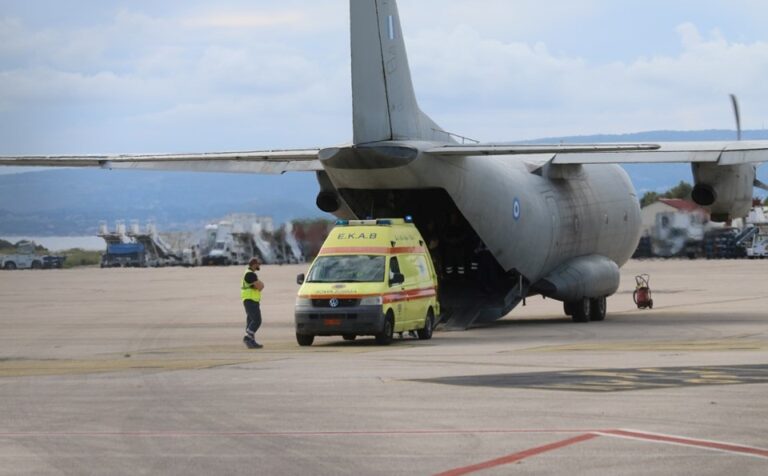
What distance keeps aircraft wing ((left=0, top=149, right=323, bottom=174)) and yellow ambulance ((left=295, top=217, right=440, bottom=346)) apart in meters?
3.53

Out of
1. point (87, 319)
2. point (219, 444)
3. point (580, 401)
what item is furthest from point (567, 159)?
point (219, 444)

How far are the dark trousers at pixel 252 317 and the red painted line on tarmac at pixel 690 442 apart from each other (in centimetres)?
1418

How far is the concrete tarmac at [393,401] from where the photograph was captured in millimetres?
12164

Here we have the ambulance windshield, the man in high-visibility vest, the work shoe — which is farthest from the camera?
the ambulance windshield

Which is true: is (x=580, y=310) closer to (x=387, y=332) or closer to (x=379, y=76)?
(x=379, y=76)

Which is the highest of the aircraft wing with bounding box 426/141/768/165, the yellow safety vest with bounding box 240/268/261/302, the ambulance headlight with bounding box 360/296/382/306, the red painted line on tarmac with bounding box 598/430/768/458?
the aircraft wing with bounding box 426/141/768/165

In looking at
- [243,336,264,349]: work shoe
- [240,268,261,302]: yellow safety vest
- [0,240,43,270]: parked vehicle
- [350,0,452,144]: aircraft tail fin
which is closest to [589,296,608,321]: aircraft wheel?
[350,0,452,144]: aircraft tail fin

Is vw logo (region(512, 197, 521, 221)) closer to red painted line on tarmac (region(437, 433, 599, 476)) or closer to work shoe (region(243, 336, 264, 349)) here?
work shoe (region(243, 336, 264, 349))

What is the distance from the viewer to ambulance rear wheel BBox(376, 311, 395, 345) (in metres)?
26.5

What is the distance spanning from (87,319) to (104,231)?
73.9m

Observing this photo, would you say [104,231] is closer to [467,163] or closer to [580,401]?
[467,163]

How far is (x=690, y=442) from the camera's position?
12.8 meters

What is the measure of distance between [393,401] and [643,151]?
604 inches

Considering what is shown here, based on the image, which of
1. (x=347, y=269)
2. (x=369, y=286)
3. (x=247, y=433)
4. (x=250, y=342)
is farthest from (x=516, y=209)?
(x=247, y=433)
